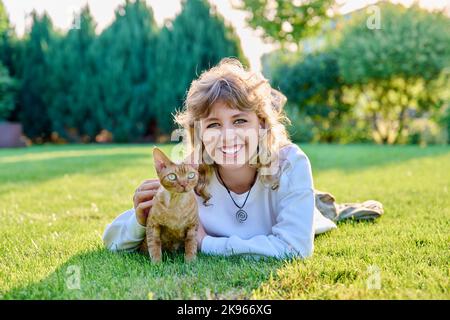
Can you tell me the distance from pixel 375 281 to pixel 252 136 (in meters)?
1.09

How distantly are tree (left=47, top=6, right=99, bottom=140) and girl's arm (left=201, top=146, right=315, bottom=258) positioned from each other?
54.8 ft

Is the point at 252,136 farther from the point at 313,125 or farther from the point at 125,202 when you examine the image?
the point at 313,125

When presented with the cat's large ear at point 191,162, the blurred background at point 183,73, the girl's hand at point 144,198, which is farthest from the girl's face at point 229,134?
the blurred background at point 183,73

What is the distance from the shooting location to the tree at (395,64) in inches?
696

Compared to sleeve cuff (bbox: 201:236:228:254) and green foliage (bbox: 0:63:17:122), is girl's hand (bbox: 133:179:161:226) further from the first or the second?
green foliage (bbox: 0:63:17:122)

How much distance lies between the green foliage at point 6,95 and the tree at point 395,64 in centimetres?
1276

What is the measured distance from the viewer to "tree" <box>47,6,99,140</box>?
Answer: 736 inches

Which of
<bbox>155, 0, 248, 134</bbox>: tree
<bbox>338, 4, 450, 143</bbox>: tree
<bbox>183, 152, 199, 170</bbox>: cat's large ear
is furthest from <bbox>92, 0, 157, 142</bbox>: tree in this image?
<bbox>183, 152, 199, 170</bbox>: cat's large ear

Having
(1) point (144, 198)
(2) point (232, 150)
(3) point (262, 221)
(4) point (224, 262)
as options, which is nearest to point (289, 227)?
(3) point (262, 221)

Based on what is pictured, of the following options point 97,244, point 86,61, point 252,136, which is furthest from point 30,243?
point 86,61

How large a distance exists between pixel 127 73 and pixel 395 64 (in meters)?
10.0

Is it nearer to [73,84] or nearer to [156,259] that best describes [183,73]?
[73,84]

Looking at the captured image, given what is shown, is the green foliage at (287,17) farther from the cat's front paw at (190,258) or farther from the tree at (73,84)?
the cat's front paw at (190,258)
